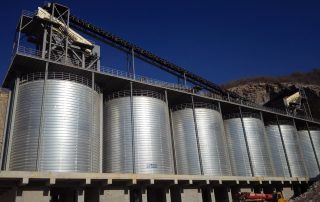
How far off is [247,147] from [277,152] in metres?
7.97

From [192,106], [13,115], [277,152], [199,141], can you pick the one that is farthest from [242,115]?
[13,115]

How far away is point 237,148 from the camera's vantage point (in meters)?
36.9

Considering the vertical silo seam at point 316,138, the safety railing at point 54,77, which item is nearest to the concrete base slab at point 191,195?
the safety railing at point 54,77

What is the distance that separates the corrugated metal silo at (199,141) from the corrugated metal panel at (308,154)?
20.1 metres

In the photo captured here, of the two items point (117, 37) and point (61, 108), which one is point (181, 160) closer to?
point (61, 108)

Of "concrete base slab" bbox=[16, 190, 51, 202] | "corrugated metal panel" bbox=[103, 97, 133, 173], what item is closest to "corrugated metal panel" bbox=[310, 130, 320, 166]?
"corrugated metal panel" bbox=[103, 97, 133, 173]

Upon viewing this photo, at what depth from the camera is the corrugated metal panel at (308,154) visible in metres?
45.9

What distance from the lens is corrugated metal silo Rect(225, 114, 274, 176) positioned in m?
36.1

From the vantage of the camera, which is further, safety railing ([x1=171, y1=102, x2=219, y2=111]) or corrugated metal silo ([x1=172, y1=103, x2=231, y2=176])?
safety railing ([x1=171, y1=102, x2=219, y2=111])

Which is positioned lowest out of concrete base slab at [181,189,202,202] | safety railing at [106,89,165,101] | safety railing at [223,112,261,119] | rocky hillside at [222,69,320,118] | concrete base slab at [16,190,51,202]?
concrete base slab at [181,189,202,202]

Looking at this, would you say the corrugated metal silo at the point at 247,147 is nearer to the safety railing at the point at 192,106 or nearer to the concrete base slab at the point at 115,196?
the safety railing at the point at 192,106

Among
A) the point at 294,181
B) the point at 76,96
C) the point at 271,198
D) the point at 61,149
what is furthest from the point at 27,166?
the point at 294,181

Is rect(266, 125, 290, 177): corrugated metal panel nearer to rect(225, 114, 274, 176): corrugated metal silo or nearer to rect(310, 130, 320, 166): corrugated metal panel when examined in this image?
rect(225, 114, 274, 176): corrugated metal silo

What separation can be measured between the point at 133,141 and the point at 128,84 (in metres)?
6.55
